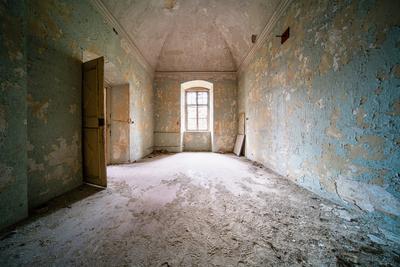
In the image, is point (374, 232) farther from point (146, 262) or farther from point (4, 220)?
point (4, 220)

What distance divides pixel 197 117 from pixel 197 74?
187cm

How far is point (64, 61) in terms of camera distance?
7.75ft

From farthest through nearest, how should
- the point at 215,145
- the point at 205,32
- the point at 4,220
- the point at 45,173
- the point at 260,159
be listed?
the point at 215,145
the point at 205,32
the point at 260,159
the point at 45,173
the point at 4,220

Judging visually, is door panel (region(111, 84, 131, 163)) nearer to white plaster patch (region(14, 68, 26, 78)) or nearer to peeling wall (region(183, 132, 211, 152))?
white plaster patch (region(14, 68, 26, 78))

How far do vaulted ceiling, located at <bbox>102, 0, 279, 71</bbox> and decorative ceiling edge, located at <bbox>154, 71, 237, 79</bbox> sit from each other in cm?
13

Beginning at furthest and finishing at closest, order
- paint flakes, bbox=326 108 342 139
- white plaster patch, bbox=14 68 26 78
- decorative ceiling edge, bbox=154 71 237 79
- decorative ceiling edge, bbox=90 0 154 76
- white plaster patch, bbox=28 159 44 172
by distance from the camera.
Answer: decorative ceiling edge, bbox=154 71 237 79, decorative ceiling edge, bbox=90 0 154 76, paint flakes, bbox=326 108 342 139, white plaster patch, bbox=28 159 44 172, white plaster patch, bbox=14 68 26 78

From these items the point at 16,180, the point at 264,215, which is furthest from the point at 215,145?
the point at 16,180

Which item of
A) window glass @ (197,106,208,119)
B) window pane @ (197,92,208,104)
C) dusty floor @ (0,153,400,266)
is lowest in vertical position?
dusty floor @ (0,153,400,266)

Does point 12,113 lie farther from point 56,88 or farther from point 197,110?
point 197,110

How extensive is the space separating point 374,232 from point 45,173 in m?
3.60

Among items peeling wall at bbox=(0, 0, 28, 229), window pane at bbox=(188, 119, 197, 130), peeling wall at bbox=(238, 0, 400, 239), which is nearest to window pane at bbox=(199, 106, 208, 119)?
window pane at bbox=(188, 119, 197, 130)

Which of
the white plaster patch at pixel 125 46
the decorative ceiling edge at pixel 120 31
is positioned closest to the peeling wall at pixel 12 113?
the decorative ceiling edge at pixel 120 31

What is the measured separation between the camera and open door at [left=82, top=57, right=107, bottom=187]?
2592 millimetres

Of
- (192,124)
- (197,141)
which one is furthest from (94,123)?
(192,124)
